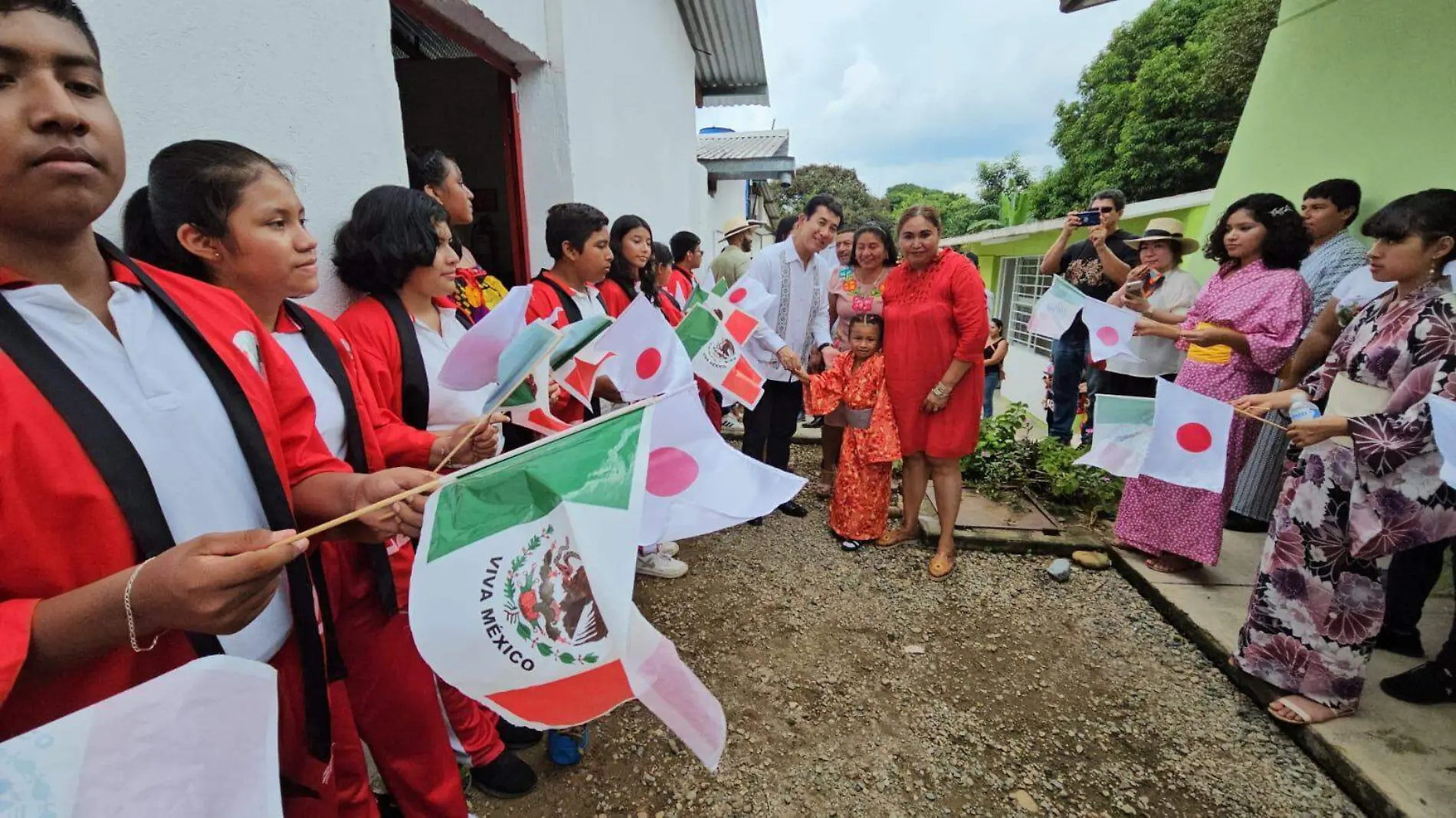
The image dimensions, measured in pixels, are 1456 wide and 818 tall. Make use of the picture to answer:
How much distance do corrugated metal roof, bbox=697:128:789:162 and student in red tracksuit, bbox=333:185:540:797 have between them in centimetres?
865

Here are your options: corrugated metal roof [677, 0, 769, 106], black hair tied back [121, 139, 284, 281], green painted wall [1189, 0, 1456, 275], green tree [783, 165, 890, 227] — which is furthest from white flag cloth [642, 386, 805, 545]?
green tree [783, 165, 890, 227]

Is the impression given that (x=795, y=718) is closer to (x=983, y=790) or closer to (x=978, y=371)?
(x=983, y=790)

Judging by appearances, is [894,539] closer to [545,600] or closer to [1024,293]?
[545,600]

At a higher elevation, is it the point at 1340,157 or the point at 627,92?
the point at 627,92

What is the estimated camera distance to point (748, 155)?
33.7 ft

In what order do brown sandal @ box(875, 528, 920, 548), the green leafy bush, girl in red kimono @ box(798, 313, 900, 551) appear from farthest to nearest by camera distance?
1. the green leafy bush
2. brown sandal @ box(875, 528, 920, 548)
3. girl in red kimono @ box(798, 313, 900, 551)

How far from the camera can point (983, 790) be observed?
2.03 meters

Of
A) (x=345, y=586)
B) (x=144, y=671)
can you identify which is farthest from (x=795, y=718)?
(x=144, y=671)

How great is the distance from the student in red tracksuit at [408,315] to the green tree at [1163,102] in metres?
18.2

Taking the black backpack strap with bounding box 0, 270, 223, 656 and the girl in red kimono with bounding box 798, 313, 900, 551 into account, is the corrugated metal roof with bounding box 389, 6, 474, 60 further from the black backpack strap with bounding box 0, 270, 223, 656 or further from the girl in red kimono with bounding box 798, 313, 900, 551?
the black backpack strap with bounding box 0, 270, 223, 656

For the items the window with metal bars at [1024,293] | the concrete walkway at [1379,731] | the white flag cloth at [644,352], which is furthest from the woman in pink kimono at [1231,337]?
the window with metal bars at [1024,293]

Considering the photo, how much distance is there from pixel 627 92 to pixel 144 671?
4.81 meters

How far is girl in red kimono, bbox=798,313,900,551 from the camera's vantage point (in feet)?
11.9

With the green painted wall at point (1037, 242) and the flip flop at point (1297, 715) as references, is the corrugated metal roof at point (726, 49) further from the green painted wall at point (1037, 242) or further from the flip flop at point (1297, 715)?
the flip flop at point (1297, 715)
